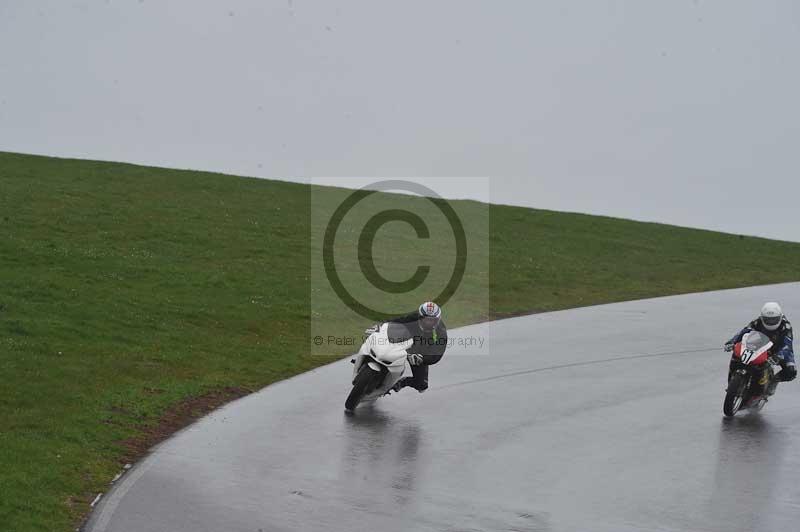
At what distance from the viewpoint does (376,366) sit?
633 inches

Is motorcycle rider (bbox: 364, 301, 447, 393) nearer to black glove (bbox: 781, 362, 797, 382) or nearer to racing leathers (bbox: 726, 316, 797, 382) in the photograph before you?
racing leathers (bbox: 726, 316, 797, 382)

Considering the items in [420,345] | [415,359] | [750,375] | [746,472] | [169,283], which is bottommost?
[746,472]

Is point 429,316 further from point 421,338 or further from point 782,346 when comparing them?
point 782,346

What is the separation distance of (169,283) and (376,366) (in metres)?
11.3

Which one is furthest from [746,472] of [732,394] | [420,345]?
[420,345]

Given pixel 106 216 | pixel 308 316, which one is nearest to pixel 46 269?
pixel 308 316

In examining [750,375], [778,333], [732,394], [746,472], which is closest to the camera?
[746,472]

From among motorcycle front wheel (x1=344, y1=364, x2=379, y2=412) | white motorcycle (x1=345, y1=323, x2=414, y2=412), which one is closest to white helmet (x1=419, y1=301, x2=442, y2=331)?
white motorcycle (x1=345, y1=323, x2=414, y2=412)

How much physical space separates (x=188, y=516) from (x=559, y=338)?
13.5 meters

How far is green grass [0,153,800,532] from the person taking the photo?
14.4 metres

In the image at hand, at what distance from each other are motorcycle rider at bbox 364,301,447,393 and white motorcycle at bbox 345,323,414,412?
0.15m

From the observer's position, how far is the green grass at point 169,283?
14438 mm

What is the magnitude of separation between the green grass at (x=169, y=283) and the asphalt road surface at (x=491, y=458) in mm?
1109

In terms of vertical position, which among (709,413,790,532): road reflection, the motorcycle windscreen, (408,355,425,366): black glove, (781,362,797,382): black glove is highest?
the motorcycle windscreen
